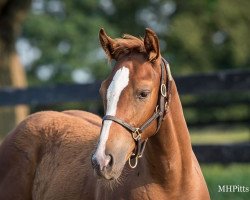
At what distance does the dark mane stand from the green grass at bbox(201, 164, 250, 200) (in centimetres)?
358

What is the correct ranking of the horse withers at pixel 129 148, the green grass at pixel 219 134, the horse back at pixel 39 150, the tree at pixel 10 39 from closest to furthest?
the horse withers at pixel 129 148 < the horse back at pixel 39 150 < the tree at pixel 10 39 < the green grass at pixel 219 134

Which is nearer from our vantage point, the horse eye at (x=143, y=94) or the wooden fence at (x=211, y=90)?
the horse eye at (x=143, y=94)

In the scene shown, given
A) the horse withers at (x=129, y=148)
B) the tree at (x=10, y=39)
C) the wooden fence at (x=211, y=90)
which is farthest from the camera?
the tree at (x=10, y=39)

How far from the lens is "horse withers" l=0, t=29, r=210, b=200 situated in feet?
13.3

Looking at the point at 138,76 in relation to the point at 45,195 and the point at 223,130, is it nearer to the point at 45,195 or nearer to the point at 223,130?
the point at 45,195

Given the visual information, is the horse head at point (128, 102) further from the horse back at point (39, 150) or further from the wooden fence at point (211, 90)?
the wooden fence at point (211, 90)

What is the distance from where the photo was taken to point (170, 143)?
14.7ft

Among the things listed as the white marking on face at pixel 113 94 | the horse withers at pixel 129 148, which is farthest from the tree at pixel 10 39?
the white marking on face at pixel 113 94

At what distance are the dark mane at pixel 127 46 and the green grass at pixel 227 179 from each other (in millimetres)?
3584

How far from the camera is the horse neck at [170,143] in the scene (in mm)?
4445

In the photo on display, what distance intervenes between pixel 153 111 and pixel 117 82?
12.6 inches

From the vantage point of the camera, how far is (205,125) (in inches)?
852

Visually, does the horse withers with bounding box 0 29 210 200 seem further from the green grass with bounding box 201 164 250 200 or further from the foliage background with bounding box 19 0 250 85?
the foliage background with bounding box 19 0 250 85

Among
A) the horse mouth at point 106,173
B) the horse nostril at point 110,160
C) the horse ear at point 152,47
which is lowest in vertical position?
the horse mouth at point 106,173
